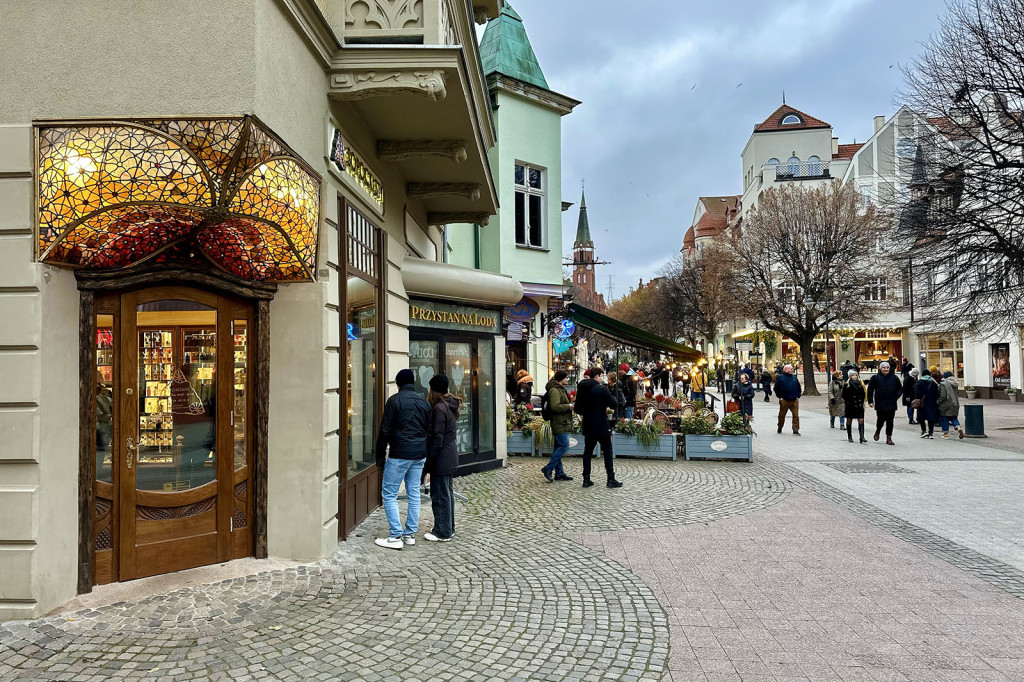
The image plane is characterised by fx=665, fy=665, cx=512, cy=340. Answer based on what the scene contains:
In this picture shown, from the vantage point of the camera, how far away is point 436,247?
12727 mm

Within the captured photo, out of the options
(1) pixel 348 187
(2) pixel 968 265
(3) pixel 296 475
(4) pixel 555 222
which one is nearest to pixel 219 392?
(3) pixel 296 475

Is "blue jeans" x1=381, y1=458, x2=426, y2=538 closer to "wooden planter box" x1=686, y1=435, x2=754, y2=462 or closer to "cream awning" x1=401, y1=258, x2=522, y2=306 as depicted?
"cream awning" x1=401, y1=258, x2=522, y2=306

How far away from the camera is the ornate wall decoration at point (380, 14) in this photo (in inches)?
243

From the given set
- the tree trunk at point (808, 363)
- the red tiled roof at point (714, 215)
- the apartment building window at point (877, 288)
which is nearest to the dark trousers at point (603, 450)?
the tree trunk at point (808, 363)

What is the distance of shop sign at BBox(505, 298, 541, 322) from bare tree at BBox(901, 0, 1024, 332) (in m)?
10.7

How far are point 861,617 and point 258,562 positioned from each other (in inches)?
187

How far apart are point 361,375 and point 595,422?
3.68 m

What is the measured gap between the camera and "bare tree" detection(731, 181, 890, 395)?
106 ft

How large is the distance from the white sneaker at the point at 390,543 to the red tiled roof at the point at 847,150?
211 ft

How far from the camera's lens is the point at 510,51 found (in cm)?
1748

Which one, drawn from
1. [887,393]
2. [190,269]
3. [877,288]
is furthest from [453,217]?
[877,288]

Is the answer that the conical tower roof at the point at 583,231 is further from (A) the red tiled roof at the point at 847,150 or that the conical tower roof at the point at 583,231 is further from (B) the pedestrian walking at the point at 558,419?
(B) the pedestrian walking at the point at 558,419

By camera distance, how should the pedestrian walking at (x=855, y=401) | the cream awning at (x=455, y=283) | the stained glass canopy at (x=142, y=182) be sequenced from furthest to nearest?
the pedestrian walking at (x=855, y=401) < the cream awning at (x=455, y=283) < the stained glass canopy at (x=142, y=182)

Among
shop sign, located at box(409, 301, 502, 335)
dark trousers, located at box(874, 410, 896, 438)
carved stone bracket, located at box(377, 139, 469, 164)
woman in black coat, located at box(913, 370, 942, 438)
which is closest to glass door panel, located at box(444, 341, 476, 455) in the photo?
shop sign, located at box(409, 301, 502, 335)
